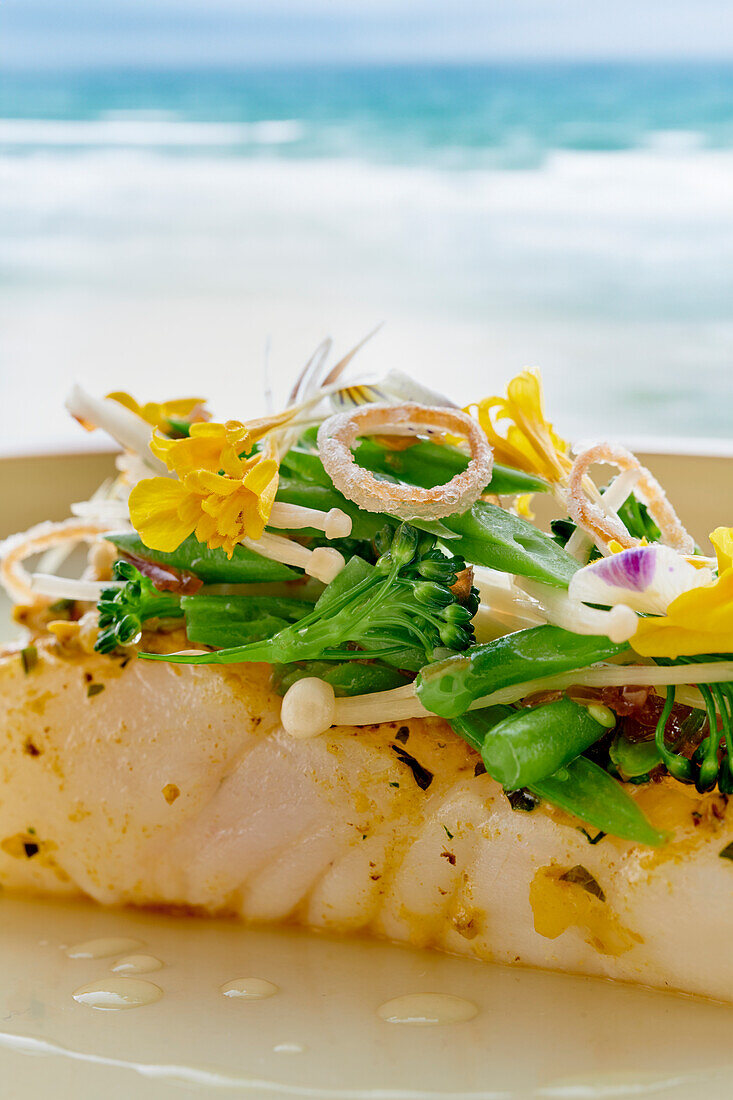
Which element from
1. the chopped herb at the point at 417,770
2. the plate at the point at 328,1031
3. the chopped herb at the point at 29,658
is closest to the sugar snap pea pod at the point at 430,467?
the chopped herb at the point at 417,770

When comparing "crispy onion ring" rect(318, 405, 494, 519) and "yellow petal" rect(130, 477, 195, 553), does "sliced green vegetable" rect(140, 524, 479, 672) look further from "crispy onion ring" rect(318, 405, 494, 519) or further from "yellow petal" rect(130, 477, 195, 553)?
"yellow petal" rect(130, 477, 195, 553)

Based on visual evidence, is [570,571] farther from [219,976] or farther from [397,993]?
[219,976]

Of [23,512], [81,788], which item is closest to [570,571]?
[81,788]

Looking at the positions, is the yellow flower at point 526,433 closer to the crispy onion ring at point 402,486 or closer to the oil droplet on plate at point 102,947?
the crispy onion ring at point 402,486

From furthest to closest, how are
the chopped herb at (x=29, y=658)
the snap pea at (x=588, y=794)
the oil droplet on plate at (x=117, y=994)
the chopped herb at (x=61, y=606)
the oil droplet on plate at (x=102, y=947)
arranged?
the chopped herb at (x=61, y=606)
the chopped herb at (x=29, y=658)
the oil droplet on plate at (x=102, y=947)
the oil droplet on plate at (x=117, y=994)
the snap pea at (x=588, y=794)

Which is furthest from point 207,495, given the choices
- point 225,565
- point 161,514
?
point 225,565
